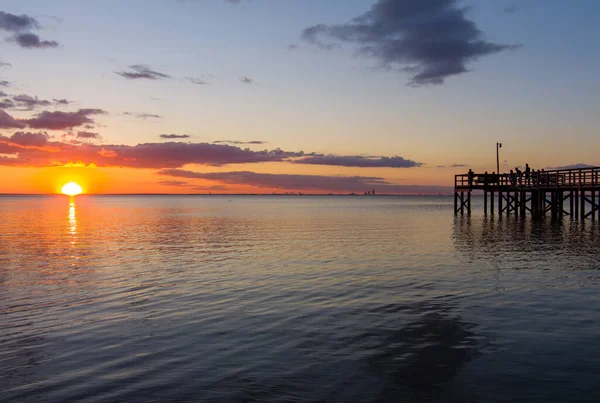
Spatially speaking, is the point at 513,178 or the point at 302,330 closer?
the point at 302,330

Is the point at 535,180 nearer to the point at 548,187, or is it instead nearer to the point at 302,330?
the point at 548,187

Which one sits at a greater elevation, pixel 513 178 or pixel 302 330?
pixel 513 178

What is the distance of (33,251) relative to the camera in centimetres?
2683

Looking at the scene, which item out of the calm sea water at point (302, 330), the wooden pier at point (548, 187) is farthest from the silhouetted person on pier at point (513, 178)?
the calm sea water at point (302, 330)

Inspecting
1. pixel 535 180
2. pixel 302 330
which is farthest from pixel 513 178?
pixel 302 330

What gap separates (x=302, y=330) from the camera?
10.5m

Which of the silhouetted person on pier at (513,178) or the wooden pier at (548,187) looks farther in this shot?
the silhouetted person on pier at (513,178)

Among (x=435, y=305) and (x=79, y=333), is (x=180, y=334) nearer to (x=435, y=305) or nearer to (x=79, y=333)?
(x=79, y=333)

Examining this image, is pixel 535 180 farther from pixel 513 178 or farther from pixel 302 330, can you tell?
pixel 302 330

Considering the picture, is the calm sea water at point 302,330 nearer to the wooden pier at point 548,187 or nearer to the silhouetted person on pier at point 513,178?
the wooden pier at point 548,187

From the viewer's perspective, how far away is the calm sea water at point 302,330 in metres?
7.47

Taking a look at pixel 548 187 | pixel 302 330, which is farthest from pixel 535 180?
pixel 302 330

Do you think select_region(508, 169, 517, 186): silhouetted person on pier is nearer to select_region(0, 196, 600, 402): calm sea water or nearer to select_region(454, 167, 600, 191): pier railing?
select_region(454, 167, 600, 191): pier railing

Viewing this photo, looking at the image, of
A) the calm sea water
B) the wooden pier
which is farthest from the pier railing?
the calm sea water
